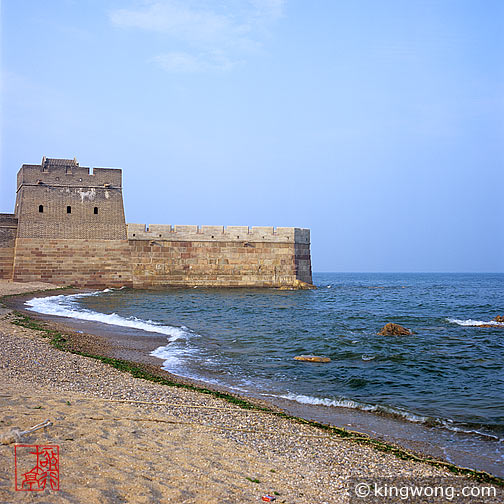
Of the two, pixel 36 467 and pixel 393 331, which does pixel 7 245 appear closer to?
pixel 393 331

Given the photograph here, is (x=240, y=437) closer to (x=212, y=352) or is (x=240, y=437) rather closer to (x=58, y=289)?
(x=212, y=352)

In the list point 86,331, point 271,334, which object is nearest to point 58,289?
point 86,331

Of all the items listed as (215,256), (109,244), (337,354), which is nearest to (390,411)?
(337,354)

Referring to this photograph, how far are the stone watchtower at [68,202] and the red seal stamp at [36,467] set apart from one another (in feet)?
71.2

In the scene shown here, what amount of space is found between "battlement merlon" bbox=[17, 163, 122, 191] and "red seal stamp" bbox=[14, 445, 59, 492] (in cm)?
2215

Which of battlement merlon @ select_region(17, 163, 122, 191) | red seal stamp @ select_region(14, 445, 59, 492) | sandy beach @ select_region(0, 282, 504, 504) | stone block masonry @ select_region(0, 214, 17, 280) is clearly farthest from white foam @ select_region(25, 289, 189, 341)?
battlement merlon @ select_region(17, 163, 122, 191)

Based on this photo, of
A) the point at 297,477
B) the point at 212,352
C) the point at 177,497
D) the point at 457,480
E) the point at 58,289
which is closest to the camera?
the point at 177,497

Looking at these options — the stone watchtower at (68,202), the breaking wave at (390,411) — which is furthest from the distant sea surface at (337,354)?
the stone watchtower at (68,202)

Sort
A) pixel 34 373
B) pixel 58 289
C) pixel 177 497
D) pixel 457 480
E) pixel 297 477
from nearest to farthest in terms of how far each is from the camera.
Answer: pixel 177 497
pixel 297 477
pixel 457 480
pixel 34 373
pixel 58 289

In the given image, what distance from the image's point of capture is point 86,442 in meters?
3.76

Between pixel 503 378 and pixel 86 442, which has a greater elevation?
pixel 86 442

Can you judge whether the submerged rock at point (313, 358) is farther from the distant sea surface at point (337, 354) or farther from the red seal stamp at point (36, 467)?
the red seal stamp at point (36, 467)

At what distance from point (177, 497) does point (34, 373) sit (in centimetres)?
405

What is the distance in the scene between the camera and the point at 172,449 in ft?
12.7
